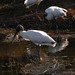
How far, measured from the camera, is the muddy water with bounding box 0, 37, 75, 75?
50.1ft

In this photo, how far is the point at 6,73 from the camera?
15.1 meters

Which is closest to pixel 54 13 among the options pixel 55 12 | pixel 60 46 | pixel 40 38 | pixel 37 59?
pixel 55 12

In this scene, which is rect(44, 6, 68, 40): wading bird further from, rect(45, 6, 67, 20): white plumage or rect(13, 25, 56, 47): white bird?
rect(13, 25, 56, 47): white bird

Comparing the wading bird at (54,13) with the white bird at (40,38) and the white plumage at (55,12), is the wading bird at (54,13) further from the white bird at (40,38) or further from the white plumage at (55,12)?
the white bird at (40,38)

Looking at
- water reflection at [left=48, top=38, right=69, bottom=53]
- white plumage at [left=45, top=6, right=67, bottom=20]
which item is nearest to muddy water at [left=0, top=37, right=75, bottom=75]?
water reflection at [left=48, top=38, right=69, bottom=53]

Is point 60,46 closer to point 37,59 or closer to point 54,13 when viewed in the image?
point 37,59

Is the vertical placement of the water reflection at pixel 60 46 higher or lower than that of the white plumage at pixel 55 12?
lower

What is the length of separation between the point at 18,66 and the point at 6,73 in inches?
42.2

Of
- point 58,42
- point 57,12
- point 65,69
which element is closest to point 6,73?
point 65,69

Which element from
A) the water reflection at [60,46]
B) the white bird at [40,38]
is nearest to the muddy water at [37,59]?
the water reflection at [60,46]

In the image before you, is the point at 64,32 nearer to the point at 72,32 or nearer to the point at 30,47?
the point at 72,32

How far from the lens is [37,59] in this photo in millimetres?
16906

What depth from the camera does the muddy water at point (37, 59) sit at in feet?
50.1

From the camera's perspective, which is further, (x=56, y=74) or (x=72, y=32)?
(x=72, y=32)
